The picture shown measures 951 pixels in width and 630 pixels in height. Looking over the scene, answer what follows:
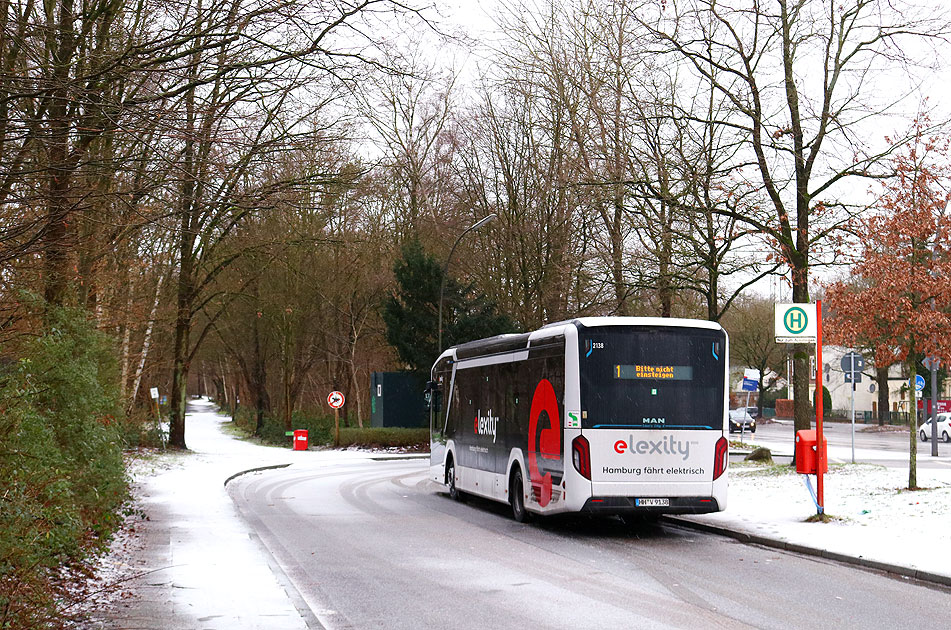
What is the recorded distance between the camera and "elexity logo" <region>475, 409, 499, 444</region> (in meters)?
18.3

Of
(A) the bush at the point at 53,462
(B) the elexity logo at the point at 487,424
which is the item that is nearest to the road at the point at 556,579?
(B) the elexity logo at the point at 487,424

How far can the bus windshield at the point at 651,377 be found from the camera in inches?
581

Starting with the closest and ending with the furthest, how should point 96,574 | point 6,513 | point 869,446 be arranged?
point 6,513 → point 96,574 → point 869,446

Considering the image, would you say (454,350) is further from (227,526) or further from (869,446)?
(869,446)

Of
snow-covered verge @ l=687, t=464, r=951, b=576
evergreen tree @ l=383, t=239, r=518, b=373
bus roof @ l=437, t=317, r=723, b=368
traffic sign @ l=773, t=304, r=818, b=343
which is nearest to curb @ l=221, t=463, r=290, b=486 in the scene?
bus roof @ l=437, t=317, r=723, b=368

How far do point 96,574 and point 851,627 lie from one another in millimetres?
7154

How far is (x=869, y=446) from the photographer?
42.8 meters

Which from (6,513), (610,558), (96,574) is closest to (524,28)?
(610,558)

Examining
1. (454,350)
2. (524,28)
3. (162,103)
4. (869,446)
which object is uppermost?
(524,28)

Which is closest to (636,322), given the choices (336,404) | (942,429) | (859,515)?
(859,515)

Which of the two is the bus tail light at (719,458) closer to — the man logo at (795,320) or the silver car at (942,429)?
the man logo at (795,320)

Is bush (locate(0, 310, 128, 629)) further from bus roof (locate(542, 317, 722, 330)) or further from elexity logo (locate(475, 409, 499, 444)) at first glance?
bus roof (locate(542, 317, 722, 330))

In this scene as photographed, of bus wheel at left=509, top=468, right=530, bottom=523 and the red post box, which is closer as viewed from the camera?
the red post box

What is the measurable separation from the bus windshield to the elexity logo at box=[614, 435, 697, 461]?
206mm
